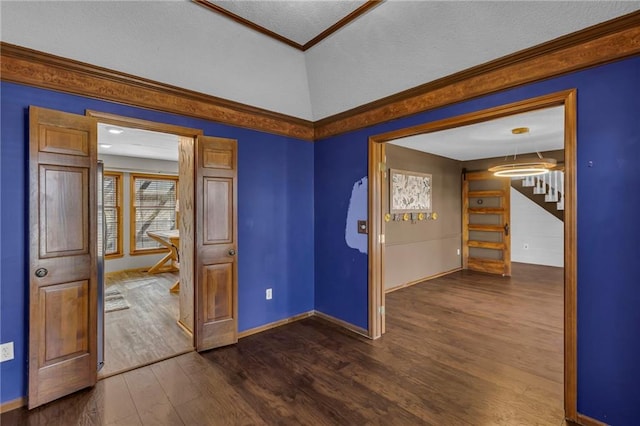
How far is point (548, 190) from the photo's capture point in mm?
6629

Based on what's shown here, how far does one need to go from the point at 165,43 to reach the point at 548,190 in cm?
769

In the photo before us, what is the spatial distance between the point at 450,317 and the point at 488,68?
113 inches

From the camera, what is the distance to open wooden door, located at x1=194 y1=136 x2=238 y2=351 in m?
2.85

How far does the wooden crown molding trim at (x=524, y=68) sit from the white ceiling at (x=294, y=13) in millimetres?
905

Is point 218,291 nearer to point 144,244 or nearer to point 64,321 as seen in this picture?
point 64,321

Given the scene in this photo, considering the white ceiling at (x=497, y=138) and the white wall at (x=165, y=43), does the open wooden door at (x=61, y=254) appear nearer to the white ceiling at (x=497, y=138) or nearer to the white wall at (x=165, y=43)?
the white wall at (x=165, y=43)

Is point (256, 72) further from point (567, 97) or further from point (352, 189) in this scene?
point (567, 97)

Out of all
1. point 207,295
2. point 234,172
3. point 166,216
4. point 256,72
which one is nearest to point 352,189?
point 234,172

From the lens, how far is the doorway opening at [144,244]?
2.84 metres

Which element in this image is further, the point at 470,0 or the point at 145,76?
the point at 145,76

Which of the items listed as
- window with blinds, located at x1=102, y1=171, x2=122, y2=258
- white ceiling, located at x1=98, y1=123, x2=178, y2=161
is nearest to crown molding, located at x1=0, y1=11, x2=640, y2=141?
white ceiling, located at x1=98, y1=123, x2=178, y2=161

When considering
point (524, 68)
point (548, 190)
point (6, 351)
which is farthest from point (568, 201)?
point (548, 190)

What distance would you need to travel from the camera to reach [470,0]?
1.96 m

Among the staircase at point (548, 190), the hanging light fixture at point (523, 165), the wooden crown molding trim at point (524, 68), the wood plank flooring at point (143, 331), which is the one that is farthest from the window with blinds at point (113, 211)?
the staircase at point (548, 190)
